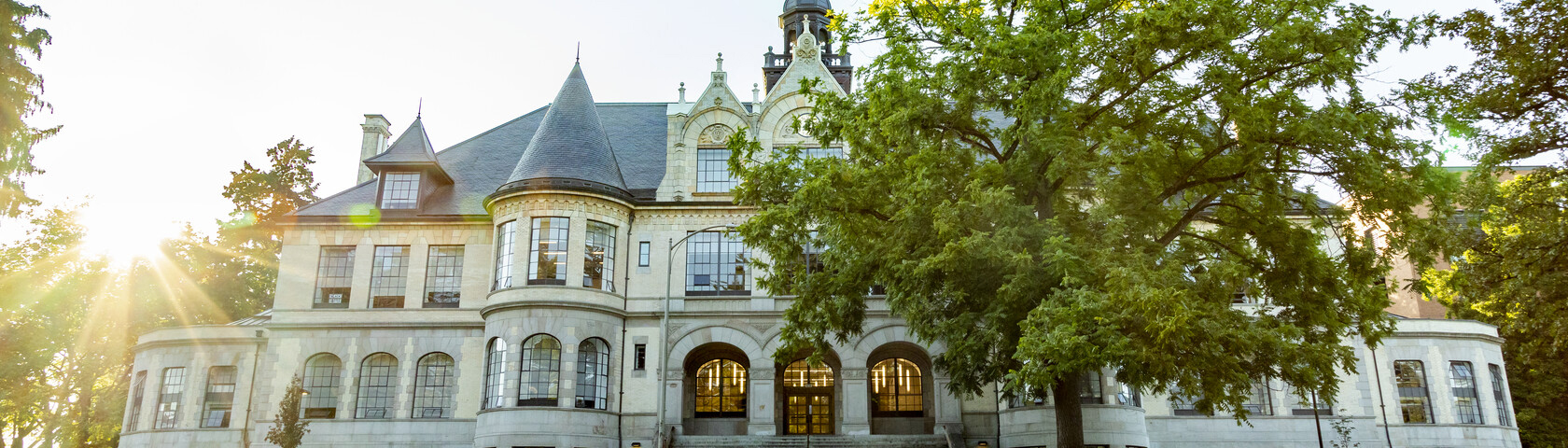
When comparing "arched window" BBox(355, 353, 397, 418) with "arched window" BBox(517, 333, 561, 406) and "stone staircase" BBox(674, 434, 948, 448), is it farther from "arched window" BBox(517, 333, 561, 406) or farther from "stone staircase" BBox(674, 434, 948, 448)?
"stone staircase" BBox(674, 434, 948, 448)

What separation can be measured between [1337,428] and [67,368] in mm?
47487

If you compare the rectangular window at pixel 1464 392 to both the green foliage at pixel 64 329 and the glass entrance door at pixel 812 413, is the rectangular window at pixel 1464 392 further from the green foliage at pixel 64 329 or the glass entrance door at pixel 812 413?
the green foliage at pixel 64 329

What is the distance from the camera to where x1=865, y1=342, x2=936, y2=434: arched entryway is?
1247 inches

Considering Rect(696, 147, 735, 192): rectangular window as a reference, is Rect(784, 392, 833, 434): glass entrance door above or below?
below

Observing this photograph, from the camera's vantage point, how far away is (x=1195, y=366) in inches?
627

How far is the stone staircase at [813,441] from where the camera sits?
Answer: 28031 millimetres

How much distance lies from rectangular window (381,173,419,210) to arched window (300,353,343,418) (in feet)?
16.4

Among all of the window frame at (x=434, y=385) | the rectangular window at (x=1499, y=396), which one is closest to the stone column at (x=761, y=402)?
the window frame at (x=434, y=385)

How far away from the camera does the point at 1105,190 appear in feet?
56.2

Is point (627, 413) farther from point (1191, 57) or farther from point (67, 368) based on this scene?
point (67, 368)


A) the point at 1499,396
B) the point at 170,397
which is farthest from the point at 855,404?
the point at 170,397

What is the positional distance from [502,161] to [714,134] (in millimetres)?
7654

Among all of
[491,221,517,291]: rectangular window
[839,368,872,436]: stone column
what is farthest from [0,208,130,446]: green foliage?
[839,368,872,436]: stone column

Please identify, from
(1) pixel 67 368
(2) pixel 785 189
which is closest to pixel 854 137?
(2) pixel 785 189
